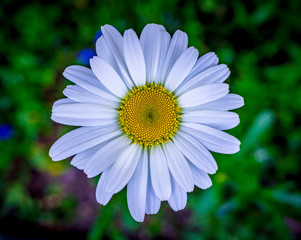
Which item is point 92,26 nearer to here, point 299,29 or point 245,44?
point 245,44

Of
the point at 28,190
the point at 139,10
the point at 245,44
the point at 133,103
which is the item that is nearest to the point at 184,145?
the point at 133,103

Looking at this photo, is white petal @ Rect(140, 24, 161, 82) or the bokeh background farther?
the bokeh background

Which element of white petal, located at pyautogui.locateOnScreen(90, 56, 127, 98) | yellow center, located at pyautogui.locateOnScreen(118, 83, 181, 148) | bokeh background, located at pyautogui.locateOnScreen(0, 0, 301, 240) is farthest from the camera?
bokeh background, located at pyautogui.locateOnScreen(0, 0, 301, 240)

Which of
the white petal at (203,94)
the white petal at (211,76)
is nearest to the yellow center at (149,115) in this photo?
the white petal at (203,94)

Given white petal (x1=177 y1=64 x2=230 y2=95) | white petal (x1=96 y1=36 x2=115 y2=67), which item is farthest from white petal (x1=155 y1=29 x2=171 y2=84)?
white petal (x1=96 y1=36 x2=115 y2=67)

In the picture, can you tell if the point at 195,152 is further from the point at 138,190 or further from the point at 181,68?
the point at 181,68

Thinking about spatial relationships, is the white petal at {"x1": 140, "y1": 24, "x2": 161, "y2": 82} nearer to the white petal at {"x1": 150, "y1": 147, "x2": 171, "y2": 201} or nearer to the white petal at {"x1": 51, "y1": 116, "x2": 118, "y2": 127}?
the white petal at {"x1": 51, "y1": 116, "x2": 118, "y2": 127}
